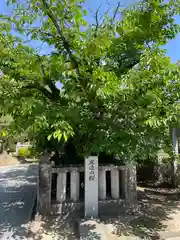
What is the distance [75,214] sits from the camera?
4574 mm

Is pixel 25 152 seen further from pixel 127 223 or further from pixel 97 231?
pixel 97 231

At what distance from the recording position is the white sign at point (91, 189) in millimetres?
4328

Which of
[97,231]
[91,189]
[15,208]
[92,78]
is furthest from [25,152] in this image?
[92,78]

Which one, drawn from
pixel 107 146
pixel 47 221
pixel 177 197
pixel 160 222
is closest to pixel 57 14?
pixel 107 146

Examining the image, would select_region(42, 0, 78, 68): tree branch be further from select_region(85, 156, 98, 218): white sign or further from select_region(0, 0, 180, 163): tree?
select_region(85, 156, 98, 218): white sign

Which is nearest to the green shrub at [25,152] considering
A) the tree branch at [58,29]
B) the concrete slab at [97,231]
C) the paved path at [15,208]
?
the paved path at [15,208]

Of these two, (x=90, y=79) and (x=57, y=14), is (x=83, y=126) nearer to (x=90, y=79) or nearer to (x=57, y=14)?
(x=90, y=79)

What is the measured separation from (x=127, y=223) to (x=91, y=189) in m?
0.95

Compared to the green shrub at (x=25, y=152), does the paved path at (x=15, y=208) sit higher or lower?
lower

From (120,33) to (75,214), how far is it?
389 centimetres

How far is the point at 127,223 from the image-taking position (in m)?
4.16

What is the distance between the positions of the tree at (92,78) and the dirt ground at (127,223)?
1347 mm

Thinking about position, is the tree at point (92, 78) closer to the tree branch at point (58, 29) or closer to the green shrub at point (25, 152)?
the tree branch at point (58, 29)

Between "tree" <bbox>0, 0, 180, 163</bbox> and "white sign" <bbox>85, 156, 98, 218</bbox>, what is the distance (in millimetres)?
350
